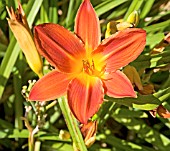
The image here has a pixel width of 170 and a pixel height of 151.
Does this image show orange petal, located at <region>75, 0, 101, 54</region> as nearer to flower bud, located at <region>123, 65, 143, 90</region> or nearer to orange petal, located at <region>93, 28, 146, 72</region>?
orange petal, located at <region>93, 28, 146, 72</region>

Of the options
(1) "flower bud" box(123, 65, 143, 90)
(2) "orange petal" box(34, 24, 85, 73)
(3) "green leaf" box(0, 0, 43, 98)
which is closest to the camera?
(2) "orange petal" box(34, 24, 85, 73)

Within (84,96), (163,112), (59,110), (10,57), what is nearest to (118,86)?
(84,96)

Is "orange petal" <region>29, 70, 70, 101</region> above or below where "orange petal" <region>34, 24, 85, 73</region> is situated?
below

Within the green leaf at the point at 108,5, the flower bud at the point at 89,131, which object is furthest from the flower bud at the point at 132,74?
the green leaf at the point at 108,5

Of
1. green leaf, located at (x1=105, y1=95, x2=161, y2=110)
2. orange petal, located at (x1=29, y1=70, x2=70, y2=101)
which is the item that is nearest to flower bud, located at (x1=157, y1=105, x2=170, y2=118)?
green leaf, located at (x1=105, y1=95, x2=161, y2=110)

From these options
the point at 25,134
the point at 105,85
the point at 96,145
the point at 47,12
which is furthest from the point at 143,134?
the point at 105,85

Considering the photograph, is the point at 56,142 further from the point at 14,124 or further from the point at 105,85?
the point at 105,85

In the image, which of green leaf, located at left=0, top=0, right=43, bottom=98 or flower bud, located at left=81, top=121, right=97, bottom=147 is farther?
green leaf, located at left=0, top=0, right=43, bottom=98

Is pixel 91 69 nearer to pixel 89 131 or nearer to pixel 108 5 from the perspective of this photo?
pixel 89 131

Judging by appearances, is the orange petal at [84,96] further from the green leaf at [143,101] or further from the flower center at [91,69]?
the green leaf at [143,101]
